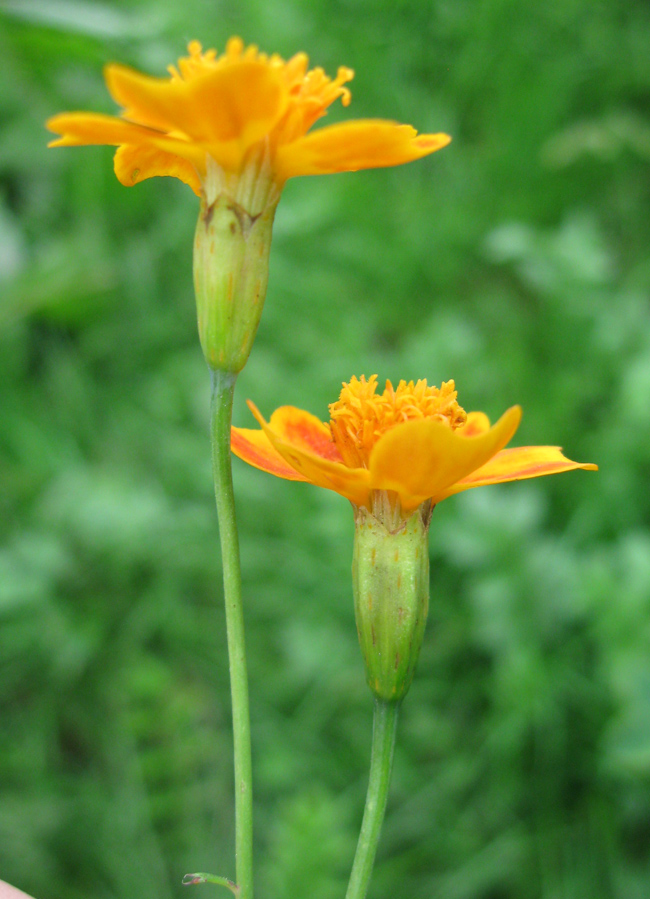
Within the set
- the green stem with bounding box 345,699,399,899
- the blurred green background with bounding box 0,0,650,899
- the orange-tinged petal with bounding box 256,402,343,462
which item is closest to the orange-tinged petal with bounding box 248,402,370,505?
the orange-tinged petal with bounding box 256,402,343,462

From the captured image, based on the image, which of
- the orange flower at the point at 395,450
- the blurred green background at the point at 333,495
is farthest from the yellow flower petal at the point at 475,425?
the blurred green background at the point at 333,495

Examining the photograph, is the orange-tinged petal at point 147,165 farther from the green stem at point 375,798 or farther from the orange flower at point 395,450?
the green stem at point 375,798

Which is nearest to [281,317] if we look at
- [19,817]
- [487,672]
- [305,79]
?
[487,672]

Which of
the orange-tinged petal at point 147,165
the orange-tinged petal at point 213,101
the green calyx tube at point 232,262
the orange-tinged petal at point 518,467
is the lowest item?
the orange-tinged petal at point 518,467

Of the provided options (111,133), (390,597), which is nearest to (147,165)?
(111,133)

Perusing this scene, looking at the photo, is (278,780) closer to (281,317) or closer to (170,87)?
(281,317)

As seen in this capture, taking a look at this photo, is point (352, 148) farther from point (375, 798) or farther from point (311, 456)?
point (375, 798)

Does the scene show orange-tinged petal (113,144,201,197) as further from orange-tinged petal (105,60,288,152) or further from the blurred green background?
the blurred green background
